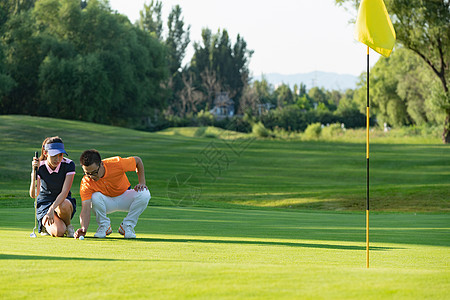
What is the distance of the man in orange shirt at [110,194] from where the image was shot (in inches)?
318

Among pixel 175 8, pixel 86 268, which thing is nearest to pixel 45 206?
pixel 86 268

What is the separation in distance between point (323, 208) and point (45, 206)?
43.1 ft

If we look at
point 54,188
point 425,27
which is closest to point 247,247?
point 54,188

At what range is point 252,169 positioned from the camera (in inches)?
1166

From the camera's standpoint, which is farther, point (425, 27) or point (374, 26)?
point (425, 27)

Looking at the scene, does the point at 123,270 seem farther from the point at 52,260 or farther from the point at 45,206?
the point at 45,206

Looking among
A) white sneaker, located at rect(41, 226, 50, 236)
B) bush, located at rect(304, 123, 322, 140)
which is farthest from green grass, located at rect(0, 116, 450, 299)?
bush, located at rect(304, 123, 322, 140)

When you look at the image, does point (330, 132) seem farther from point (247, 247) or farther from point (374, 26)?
point (374, 26)

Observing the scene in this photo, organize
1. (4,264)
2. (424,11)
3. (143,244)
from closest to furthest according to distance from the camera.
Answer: (4,264) < (143,244) < (424,11)

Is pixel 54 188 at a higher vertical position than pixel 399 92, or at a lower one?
lower

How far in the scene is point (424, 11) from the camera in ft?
117

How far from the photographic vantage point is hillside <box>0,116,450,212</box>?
70.0ft

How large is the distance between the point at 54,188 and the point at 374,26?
15.8 ft

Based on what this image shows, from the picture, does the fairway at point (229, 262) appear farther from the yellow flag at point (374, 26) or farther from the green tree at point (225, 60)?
the green tree at point (225, 60)
